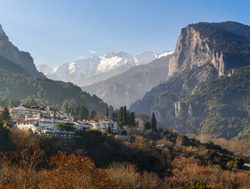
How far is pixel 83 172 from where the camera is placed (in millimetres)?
37875

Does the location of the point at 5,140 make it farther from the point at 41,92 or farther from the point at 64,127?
the point at 41,92

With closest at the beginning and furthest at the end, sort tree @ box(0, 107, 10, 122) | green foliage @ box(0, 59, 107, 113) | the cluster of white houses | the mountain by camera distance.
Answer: the cluster of white houses, tree @ box(0, 107, 10, 122), the mountain, green foliage @ box(0, 59, 107, 113)

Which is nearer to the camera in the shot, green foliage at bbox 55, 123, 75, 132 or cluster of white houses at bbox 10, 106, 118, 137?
cluster of white houses at bbox 10, 106, 118, 137

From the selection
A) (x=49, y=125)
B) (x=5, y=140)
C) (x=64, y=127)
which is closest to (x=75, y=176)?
(x=5, y=140)

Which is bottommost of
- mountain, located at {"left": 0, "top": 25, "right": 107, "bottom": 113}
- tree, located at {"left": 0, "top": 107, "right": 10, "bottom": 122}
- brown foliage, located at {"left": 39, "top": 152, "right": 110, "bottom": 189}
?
brown foliage, located at {"left": 39, "top": 152, "right": 110, "bottom": 189}

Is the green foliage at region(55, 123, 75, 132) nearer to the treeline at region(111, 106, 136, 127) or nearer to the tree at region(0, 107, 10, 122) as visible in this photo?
the tree at region(0, 107, 10, 122)

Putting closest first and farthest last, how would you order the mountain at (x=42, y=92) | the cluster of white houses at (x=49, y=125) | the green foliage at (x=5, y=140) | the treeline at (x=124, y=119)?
the green foliage at (x=5, y=140)
the cluster of white houses at (x=49, y=125)
the treeline at (x=124, y=119)
the mountain at (x=42, y=92)

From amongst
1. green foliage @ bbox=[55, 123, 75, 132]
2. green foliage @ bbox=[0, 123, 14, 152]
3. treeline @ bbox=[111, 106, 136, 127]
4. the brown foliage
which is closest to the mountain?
treeline @ bbox=[111, 106, 136, 127]

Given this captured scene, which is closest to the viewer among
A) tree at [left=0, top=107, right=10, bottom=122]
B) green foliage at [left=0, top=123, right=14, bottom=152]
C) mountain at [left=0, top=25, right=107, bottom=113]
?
green foliage at [left=0, top=123, right=14, bottom=152]

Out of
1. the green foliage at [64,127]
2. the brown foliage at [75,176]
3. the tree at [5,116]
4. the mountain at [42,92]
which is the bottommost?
the brown foliage at [75,176]

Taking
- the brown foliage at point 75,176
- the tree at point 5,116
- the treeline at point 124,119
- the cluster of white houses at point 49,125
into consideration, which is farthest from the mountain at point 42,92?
the brown foliage at point 75,176

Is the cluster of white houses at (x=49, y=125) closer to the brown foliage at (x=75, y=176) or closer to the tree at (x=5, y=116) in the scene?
the tree at (x=5, y=116)

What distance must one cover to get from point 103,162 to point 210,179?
18.9 m

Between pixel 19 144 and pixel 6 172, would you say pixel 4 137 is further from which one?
pixel 6 172
